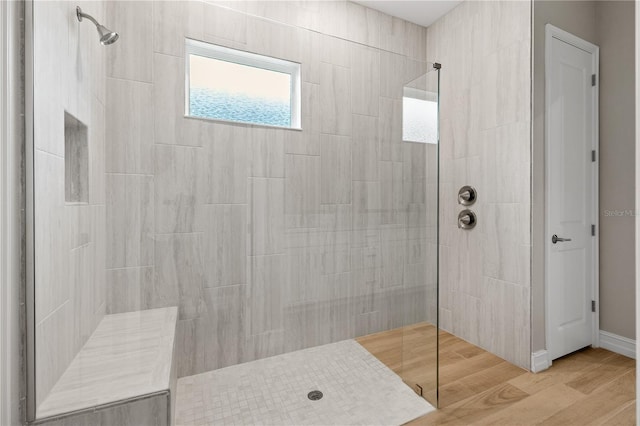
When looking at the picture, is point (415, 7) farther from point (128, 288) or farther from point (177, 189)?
point (128, 288)

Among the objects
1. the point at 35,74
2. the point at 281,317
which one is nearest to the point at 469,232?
the point at 281,317

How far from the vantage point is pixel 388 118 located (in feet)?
5.96

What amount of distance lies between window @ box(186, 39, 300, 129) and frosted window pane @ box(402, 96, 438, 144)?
639mm

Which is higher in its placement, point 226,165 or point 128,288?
point 226,165

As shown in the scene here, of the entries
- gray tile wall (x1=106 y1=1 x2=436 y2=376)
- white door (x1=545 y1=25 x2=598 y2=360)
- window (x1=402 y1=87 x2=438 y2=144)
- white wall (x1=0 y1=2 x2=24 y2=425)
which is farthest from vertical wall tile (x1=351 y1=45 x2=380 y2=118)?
white wall (x1=0 y1=2 x2=24 y2=425)

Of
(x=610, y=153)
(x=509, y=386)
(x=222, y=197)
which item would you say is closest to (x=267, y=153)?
(x=222, y=197)

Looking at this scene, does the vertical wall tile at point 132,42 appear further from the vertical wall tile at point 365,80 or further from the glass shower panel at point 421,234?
the glass shower panel at point 421,234

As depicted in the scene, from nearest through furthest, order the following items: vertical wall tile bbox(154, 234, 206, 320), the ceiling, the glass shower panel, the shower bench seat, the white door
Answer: the shower bench seat < vertical wall tile bbox(154, 234, 206, 320) < the glass shower panel < the white door < the ceiling

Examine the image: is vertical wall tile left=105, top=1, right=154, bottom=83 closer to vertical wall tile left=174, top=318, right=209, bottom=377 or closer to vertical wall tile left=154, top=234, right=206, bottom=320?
vertical wall tile left=154, top=234, right=206, bottom=320

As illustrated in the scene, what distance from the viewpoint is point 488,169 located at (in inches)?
92.0

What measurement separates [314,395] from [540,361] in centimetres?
155

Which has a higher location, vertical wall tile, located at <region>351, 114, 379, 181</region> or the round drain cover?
vertical wall tile, located at <region>351, 114, 379, 181</region>

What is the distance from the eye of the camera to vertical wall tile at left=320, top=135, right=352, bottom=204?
1.71 metres

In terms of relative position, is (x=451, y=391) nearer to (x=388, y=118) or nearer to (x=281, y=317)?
(x=281, y=317)
